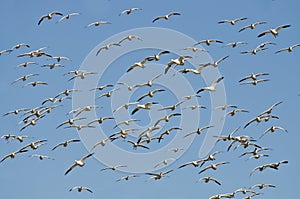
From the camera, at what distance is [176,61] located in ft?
267

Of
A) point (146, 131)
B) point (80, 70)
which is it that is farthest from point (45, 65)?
point (146, 131)

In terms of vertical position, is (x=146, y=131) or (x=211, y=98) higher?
(x=211, y=98)

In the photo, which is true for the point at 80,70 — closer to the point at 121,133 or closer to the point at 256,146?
the point at 121,133

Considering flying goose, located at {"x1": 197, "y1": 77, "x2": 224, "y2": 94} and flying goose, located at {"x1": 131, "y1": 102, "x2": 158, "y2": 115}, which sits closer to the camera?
flying goose, located at {"x1": 197, "y1": 77, "x2": 224, "y2": 94}

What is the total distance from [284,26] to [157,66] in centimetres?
2103

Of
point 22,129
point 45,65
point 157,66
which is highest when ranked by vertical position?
point 157,66

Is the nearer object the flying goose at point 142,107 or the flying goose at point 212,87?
the flying goose at point 212,87

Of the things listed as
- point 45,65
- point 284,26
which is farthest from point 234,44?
point 45,65

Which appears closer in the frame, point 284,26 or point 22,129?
point 284,26

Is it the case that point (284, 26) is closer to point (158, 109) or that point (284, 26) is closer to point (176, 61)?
point (176, 61)

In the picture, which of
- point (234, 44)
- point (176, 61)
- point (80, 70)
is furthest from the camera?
point (80, 70)

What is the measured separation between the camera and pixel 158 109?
90438mm

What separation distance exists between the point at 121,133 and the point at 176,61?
36.6 feet

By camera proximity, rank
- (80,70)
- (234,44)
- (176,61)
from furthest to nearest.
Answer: (80,70), (234,44), (176,61)
